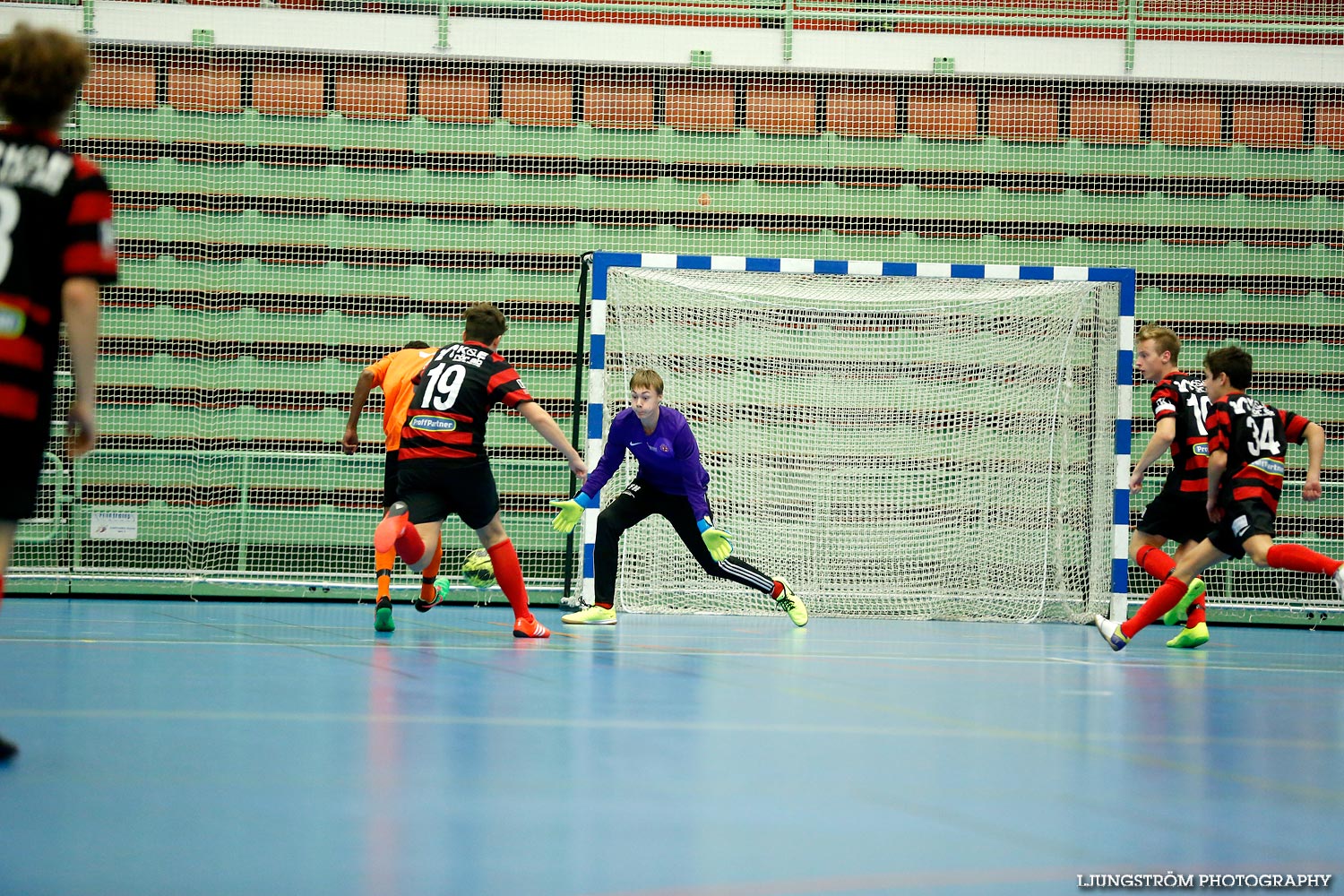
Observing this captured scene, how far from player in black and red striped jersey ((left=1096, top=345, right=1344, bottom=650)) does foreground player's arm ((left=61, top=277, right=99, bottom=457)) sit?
5.41m

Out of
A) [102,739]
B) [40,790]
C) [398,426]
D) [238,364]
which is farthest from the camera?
[238,364]

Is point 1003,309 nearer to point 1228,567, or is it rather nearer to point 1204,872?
point 1228,567

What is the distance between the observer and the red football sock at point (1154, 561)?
810 centimetres

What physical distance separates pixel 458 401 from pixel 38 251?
3.62m

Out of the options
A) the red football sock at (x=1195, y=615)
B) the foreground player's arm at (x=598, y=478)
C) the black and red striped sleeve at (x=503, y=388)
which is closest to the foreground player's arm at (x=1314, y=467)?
the red football sock at (x=1195, y=615)

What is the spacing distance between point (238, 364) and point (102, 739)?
28.7ft

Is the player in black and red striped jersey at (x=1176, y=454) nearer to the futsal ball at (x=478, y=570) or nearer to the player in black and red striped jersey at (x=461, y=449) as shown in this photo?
the player in black and red striped jersey at (x=461, y=449)

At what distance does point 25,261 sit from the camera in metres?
3.04

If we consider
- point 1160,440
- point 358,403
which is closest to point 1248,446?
point 1160,440

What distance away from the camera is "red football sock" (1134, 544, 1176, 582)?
8.10m

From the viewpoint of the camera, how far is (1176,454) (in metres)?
8.17

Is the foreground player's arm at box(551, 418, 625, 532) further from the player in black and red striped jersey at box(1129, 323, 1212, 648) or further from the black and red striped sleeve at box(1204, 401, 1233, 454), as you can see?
→ the black and red striped sleeve at box(1204, 401, 1233, 454)

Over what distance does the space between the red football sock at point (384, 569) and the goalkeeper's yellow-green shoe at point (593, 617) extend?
4.10ft

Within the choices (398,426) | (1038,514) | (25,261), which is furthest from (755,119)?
(25,261)
